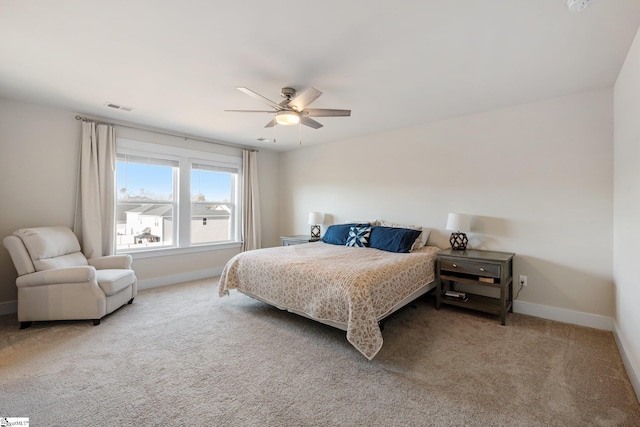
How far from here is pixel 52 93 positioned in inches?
121

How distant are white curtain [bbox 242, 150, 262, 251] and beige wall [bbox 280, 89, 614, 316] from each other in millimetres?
2334

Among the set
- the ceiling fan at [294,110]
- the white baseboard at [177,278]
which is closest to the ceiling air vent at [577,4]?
the ceiling fan at [294,110]

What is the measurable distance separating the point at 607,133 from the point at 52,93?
5.95 m

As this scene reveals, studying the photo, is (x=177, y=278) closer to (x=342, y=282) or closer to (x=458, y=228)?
(x=342, y=282)

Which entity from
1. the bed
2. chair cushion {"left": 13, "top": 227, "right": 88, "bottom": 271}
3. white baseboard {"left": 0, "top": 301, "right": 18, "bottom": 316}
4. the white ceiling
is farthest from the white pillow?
white baseboard {"left": 0, "top": 301, "right": 18, "bottom": 316}

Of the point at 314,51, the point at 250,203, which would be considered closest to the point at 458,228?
the point at 314,51

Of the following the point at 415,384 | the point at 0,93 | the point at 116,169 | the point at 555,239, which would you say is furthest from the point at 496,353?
the point at 0,93

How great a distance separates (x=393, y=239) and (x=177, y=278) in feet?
11.8

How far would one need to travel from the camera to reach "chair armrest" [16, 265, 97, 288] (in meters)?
2.83

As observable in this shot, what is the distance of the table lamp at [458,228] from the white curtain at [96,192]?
15.2 feet

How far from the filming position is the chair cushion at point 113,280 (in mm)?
3031

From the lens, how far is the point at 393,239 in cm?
374

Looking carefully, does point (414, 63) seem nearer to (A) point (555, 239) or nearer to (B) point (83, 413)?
(A) point (555, 239)

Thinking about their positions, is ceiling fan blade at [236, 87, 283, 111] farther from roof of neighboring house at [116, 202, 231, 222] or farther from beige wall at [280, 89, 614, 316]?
roof of neighboring house at [116, 202, 231, 222]
